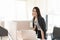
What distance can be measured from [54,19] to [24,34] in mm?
2619

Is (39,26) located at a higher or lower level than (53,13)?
lower

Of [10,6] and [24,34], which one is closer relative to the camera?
[24,34]

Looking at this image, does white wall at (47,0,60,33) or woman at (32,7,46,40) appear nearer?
woman at (32,7,46,40)

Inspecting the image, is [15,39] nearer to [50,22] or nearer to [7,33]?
[7,33]

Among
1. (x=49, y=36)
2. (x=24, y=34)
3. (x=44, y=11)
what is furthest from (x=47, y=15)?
(x=24, y=34)

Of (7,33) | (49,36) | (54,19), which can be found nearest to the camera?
(7,33)

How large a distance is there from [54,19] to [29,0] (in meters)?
0.98

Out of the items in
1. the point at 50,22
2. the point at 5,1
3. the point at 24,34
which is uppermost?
the point at 5,1

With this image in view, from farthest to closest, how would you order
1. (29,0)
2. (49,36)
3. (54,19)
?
(29,0), (54,19), (49,36)

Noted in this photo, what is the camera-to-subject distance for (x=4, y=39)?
1346 mm

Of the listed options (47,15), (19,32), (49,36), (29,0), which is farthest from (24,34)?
(29,0)

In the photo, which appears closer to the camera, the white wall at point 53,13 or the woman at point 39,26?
the woman at point 39,26

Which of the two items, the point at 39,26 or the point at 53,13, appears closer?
the point at 39,26

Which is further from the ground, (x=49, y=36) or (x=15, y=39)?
(x=15, y=39)
